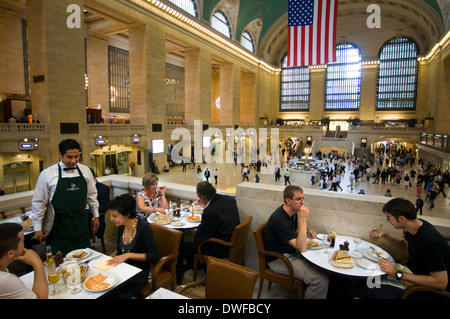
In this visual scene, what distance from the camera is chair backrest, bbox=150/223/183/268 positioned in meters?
3.03

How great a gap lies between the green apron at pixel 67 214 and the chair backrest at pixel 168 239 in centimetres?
90

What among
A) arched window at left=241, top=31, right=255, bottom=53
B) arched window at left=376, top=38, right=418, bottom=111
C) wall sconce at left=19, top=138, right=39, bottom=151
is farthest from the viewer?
arched window at left=376, top=38, right=418, bottom=111

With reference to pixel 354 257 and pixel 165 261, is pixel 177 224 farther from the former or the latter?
Answer: pixel 354 257

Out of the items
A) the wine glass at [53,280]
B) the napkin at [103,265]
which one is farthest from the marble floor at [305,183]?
the wine glass at [53,280]

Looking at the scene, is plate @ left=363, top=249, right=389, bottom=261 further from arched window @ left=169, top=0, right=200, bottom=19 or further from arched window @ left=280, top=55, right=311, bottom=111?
arched window @ left=280, top=55, right=311, bottom=111

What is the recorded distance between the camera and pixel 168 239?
122 inches

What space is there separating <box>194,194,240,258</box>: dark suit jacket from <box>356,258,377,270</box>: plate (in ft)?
4.70

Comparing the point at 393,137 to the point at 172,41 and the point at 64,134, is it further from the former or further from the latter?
the point at 64,134

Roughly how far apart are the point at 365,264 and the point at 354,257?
0.46 feet

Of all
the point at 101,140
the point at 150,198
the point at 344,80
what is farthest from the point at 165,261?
the point at 344,80

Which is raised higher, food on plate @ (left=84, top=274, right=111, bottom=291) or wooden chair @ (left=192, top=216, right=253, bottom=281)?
food on plate @ (left=84, top=274, right=111, bottom=291)

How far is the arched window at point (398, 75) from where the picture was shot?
34125 mm

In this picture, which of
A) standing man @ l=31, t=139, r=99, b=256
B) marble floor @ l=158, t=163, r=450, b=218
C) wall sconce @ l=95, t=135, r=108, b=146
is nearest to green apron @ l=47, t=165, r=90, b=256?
standing man @ l=31, t=139, r=99, b=256
